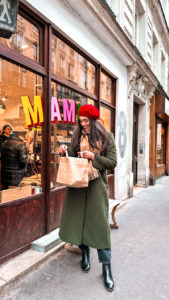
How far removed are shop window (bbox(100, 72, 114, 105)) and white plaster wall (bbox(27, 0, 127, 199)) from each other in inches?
7.8

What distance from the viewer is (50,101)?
3.71 meters

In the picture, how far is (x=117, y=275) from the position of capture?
8.96 feet

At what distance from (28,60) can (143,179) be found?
707 centimetres

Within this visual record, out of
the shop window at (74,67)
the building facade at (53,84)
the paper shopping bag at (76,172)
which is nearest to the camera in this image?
the paper shopping bag at (76,172)

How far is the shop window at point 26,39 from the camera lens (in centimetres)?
329

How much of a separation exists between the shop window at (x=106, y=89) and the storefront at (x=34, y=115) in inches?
42.3

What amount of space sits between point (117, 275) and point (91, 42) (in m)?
4.48

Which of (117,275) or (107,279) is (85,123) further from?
(117,275)

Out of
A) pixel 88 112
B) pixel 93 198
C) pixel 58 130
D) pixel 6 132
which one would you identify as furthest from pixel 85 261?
pixel 6 132

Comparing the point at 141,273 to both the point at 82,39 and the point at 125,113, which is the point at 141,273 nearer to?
the point at 82,39

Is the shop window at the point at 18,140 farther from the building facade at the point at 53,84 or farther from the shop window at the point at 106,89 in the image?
the shop window at the point at 106,89

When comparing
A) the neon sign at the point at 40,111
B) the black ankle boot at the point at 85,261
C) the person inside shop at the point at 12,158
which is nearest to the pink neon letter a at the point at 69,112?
the neon sign at the point at 40,111

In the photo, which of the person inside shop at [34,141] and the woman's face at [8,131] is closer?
the person inside shop at [34,141]

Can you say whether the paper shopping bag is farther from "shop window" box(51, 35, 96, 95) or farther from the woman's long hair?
"shop window" box(51, 35, 96, 95)
